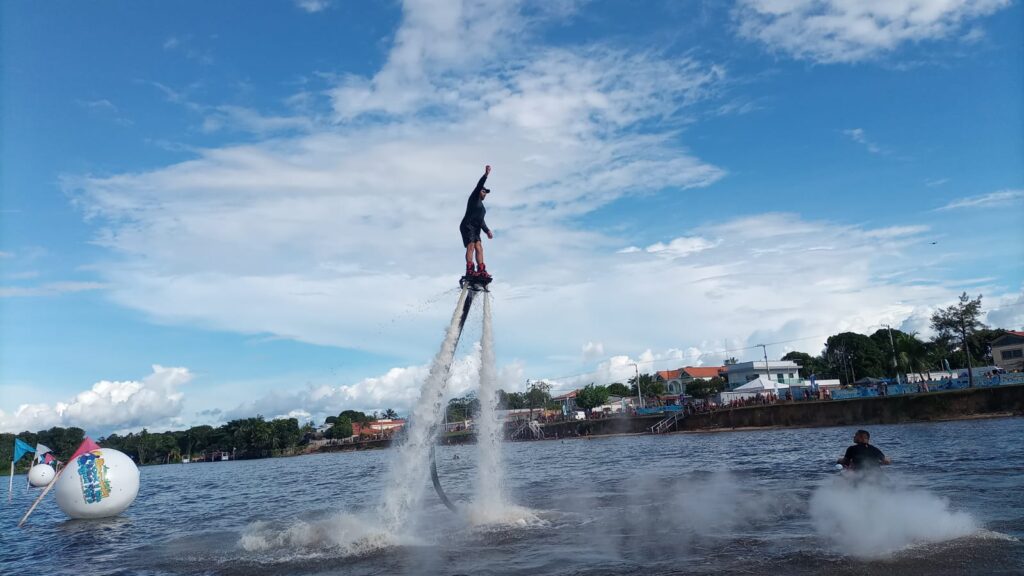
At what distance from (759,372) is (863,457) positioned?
112m

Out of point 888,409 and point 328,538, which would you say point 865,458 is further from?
point 888,409

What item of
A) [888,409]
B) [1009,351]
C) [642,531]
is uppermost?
[1009,351]

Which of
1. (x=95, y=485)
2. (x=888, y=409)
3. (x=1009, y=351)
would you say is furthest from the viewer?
(x=1009, y=351)

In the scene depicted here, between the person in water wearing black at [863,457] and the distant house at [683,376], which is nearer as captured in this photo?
the person in water wearing black at [863,457]

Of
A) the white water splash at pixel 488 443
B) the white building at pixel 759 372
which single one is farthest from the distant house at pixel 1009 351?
the white water splash at pixel 488 443

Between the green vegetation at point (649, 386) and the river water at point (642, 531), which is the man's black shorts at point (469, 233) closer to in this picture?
the river water at point (642, 531)

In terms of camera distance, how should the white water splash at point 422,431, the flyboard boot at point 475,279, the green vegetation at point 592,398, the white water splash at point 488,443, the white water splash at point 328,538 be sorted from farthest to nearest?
the green vegetation at point 592,398 → the white water splash at point 488,443 → the white water splash at point 328,538 → the white water splash at point 422,431 → the flyboard boot at point 475,279

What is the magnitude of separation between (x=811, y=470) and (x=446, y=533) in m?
17.2

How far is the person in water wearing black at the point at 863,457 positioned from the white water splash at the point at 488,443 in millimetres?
9046

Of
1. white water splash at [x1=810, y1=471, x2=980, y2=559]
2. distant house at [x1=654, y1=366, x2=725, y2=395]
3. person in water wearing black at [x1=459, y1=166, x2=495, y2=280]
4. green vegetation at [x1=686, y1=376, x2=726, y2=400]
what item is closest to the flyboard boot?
person in water wearing black at [x1=459, y1=166, x2=495, y2=280]

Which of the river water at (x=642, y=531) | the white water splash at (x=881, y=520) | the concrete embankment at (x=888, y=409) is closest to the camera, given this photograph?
the river water at (x=642, y=531)

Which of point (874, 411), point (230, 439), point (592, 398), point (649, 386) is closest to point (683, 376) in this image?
point (649, 386)

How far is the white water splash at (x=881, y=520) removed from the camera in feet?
44.1

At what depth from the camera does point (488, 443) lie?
1838cm
